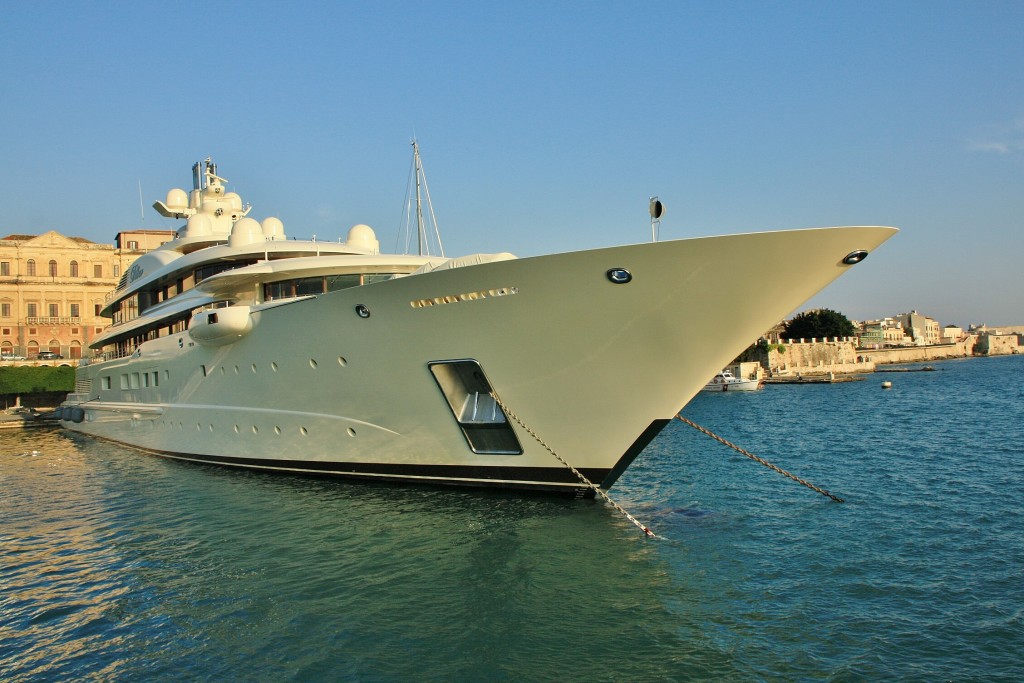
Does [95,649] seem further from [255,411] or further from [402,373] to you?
[255,411]

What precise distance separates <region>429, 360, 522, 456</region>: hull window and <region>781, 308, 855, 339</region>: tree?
3850 inches

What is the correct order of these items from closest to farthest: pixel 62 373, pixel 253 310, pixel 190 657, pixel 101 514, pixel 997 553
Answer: pixel 190 657, pixel 997 553, pixel 101 514, pixel 253 310, pixel 62 373

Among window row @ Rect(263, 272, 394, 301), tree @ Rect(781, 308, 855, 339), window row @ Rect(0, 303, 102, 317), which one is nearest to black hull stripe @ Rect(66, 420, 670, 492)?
window row @ Rect(263, 272, 394, 301)

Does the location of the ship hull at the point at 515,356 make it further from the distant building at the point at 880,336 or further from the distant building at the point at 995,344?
the distant building at the point at 995,344

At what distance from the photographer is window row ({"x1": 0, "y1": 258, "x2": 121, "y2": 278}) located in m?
60.7

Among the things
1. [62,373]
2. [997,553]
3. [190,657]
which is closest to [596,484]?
[997,553]

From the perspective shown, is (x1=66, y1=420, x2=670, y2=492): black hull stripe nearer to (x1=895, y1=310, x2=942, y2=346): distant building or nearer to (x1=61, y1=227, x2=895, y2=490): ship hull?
(x1=61, y1=227, x2=895, y2=490): ship hull

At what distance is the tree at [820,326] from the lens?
9806 centimetres

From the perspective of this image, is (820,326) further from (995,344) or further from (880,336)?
(995,344)

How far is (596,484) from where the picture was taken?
11602mm

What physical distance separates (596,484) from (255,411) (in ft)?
26.1

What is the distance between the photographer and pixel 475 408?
39.7ft

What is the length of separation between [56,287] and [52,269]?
1745mm

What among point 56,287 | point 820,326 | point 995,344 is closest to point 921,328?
point 995,344
